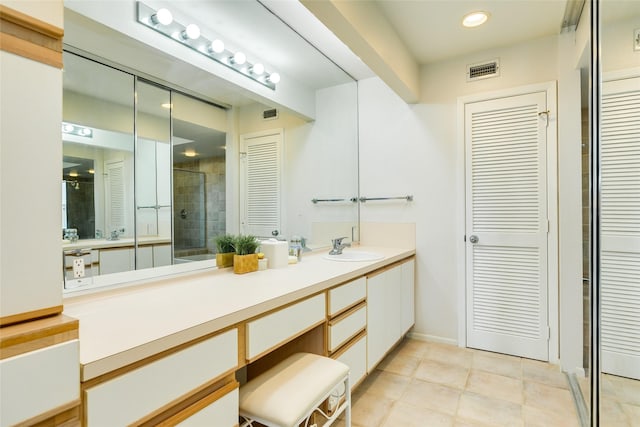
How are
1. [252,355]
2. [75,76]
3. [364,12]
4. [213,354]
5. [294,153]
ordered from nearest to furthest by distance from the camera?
[213,354]
[252,355]
[75,76]
[364,12]
[294,153]

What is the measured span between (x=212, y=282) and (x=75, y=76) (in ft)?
3.40

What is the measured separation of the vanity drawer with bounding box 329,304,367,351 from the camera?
1708 millimetres

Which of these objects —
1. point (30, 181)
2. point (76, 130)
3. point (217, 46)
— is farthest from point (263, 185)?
point (30, 181)

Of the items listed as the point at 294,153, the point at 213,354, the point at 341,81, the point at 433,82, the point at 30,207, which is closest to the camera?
the point at 30,207

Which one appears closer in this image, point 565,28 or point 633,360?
point 633,360

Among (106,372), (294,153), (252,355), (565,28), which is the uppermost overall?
(565,28)

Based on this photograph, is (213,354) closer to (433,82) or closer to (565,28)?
(433,82)

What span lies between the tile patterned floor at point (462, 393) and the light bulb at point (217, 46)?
88.3 inches

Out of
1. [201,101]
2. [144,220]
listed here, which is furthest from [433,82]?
[144,220]

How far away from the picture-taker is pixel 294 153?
2652 mm

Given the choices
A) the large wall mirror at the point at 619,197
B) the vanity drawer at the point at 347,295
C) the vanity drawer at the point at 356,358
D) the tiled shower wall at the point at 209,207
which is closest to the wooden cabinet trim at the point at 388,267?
the vanity drawer at the point at 347,295

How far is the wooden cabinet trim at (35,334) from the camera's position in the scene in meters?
0.63

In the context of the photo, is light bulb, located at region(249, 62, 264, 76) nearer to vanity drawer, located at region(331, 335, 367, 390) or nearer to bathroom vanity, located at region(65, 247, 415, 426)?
bathroom vanity, located at region(65, 247, 415, 426)

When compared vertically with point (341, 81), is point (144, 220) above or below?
below
